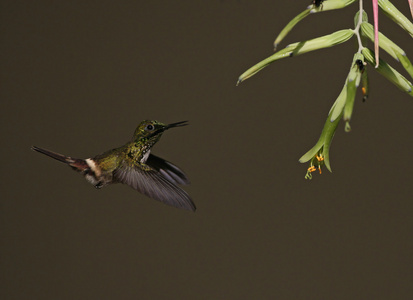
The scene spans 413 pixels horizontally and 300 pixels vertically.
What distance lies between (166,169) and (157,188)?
14 centimetres

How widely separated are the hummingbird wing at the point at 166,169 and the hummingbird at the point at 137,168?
0.24ft

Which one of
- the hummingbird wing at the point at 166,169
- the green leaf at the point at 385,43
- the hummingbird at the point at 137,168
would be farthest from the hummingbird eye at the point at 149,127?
the green leaf at the point at 385,43

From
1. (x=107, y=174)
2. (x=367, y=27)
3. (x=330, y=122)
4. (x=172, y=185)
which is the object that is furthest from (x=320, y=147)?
(x=107, y=174)

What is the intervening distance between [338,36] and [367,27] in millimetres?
31

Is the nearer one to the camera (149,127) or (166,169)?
(149,127)

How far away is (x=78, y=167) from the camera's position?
0.78 m

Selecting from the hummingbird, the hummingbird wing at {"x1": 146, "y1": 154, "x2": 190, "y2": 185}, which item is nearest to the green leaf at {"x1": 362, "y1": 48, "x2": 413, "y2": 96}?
the hummingbird

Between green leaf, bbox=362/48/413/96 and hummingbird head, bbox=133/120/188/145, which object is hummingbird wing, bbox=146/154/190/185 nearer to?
hummingbird head, bbox=133/120/188/145

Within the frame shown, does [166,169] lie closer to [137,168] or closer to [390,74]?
[137,168]

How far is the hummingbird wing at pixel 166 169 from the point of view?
84 centimetres

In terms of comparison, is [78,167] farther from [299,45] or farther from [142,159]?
[299,45]

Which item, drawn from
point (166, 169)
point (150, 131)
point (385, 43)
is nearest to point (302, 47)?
point (385, 43)

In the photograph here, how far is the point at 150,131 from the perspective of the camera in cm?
70

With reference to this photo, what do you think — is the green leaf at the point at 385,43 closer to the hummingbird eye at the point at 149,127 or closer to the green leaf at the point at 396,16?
the green leaf at the point at 396,16
